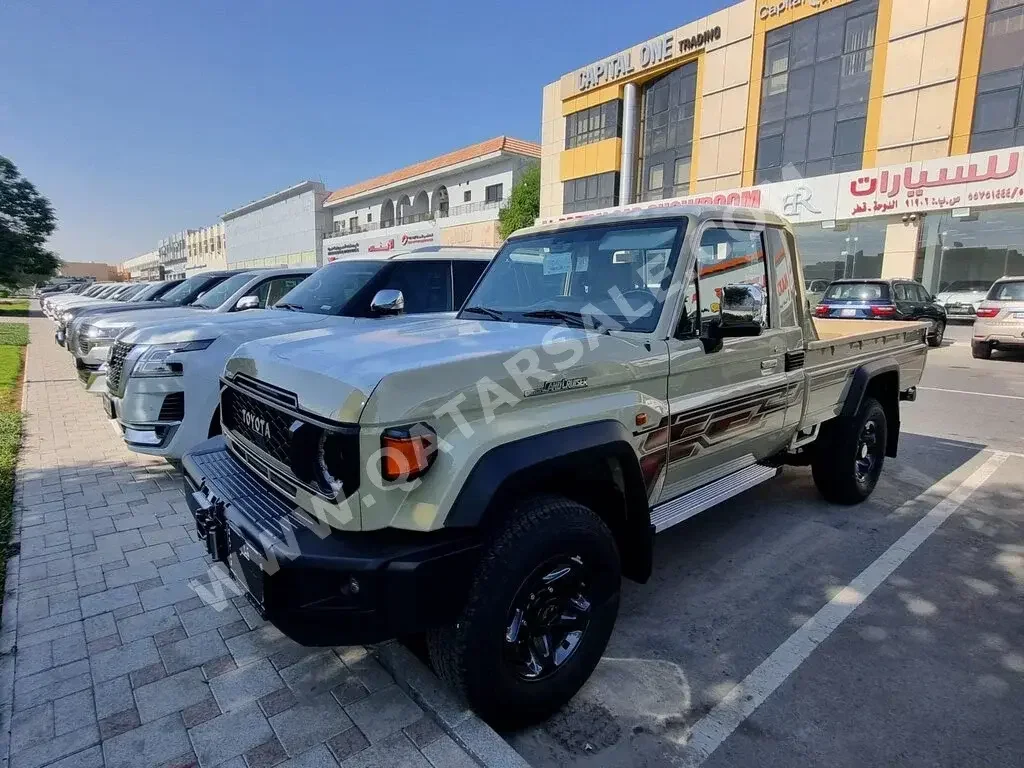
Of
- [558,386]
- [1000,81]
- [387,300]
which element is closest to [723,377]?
[558,386]

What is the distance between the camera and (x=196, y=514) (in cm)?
254

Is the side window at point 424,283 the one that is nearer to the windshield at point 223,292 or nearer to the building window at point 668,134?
the windshield at point 223,292

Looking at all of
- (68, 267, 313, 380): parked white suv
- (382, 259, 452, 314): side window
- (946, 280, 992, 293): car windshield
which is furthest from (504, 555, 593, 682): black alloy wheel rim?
(946, 280, 992, 293): car windshield

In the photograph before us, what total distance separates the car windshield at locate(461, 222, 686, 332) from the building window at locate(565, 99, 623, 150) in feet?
98.4

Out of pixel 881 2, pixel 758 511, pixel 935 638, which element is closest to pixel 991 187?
pixel 881 2

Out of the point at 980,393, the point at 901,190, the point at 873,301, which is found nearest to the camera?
the point at 980,393

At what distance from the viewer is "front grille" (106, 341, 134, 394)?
4973 millimetres

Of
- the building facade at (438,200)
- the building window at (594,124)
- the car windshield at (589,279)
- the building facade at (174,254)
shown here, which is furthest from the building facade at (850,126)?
the building facade at (174,254)

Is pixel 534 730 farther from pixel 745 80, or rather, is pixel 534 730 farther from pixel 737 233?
pixel 745 80

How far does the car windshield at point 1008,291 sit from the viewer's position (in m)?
12.3

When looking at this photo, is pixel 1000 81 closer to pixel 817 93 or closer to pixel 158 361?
pixel 817 93

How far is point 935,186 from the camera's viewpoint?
20.3 m

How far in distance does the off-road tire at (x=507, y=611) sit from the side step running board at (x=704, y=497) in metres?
0.53

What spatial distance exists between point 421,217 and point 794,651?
4787 centimetres
